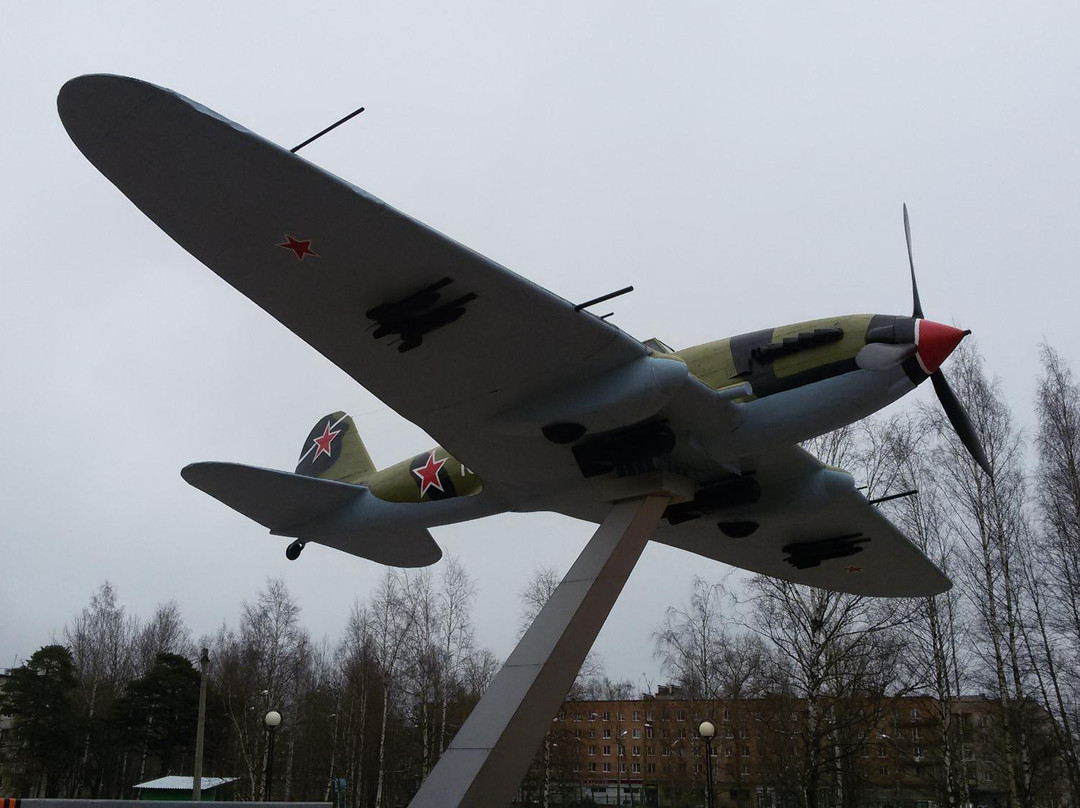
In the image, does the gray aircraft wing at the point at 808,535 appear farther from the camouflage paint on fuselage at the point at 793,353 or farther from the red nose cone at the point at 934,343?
the red nose cone at the point at 934,343

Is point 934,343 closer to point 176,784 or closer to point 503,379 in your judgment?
point 503,379

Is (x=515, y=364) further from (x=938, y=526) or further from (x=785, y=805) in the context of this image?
(x=785, y=805)

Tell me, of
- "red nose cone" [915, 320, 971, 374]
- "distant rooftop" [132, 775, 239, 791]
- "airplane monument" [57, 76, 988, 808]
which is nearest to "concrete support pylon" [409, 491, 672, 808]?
"airplane monument" [57, 76, 988, 808]

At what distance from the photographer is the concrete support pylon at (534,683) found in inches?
336

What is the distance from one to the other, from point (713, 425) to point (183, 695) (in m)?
41.3

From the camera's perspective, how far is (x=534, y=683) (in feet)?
29.7

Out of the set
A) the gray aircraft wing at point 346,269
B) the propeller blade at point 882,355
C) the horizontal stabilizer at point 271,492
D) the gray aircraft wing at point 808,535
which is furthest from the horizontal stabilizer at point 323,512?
the propeller blade at point 882,355

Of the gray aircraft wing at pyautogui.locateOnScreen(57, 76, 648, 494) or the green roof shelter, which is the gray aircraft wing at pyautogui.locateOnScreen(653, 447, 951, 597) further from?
the green roof shelter

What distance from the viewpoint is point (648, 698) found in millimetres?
58312

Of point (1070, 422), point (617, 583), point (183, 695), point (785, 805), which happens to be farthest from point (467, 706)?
point (617, 583)

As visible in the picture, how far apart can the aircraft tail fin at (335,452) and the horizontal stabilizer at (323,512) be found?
1.16m

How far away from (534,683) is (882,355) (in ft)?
17.8

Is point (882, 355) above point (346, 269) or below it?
below

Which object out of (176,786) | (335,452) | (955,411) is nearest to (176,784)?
(176,786)
